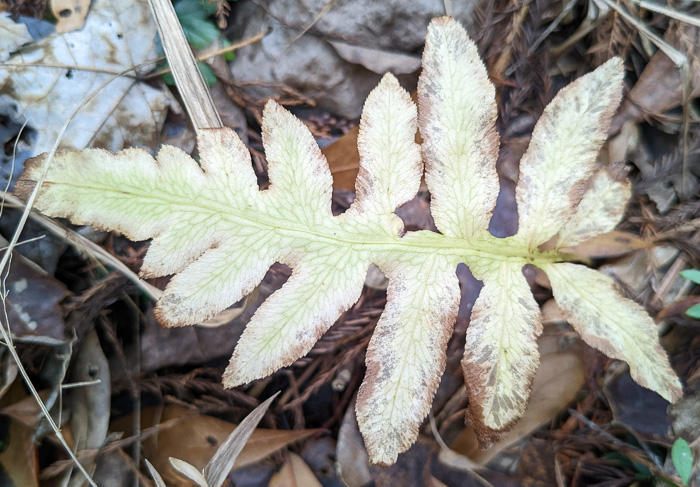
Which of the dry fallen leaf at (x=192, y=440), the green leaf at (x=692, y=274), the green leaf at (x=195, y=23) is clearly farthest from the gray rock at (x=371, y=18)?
the dry fallen leaf at (x=192, y=440)

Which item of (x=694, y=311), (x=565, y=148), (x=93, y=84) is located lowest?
(x=694, y=311)

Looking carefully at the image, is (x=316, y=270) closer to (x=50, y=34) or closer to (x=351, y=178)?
(x=351, y=178)

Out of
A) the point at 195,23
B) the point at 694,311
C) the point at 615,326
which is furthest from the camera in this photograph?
the point at 195,23

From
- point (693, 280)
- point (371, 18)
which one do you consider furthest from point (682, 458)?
point (371, 18)

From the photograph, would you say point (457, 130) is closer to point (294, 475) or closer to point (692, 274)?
point (692, 274)

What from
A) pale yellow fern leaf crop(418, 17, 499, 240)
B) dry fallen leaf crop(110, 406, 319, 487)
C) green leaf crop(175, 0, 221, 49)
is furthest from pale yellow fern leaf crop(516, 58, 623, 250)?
green leaf crop(175, 0, 221, 49)

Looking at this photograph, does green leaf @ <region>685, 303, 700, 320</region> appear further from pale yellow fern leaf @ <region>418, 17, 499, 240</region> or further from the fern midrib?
pale yellow fern leaf @ <region>418, 17, 499, 240</region>

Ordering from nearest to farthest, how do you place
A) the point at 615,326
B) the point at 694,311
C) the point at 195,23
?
the point at 615,326, the point at 694,311, the point at 195,23

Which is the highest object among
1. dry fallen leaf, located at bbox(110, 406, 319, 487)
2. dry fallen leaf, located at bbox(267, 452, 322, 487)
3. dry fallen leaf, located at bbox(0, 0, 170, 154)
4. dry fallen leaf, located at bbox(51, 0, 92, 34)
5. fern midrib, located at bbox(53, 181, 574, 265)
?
dry fallen leaf, located at bbox(51, 0, 92, 34)
